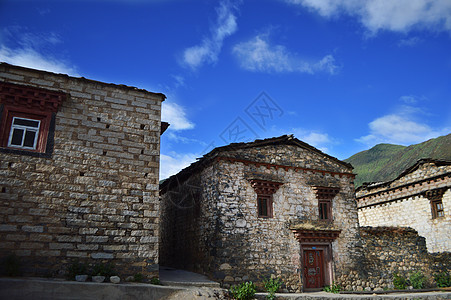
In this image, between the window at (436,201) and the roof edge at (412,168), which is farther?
the roof edge at (412,168)

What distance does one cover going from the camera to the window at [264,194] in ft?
46.4

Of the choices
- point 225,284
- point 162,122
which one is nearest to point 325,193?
point 225,284

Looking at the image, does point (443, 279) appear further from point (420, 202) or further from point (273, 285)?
point (273, 285)

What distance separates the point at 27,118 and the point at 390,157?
3032 inches

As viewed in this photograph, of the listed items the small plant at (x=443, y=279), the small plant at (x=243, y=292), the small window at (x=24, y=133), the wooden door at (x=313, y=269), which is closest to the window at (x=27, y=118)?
the small window at (x=24, y=133)

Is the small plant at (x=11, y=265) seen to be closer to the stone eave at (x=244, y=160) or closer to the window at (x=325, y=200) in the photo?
the stone eave at (x=244, y=160)

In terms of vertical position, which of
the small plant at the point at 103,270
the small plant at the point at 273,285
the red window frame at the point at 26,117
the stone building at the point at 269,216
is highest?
the red window frame at the point at 26,117

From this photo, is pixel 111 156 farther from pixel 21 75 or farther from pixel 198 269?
pixel 198 269

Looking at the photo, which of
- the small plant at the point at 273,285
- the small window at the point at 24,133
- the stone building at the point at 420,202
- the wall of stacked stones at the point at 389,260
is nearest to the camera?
the small window at the point at 24,133

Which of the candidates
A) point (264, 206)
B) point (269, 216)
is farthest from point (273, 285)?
point (264, 206)

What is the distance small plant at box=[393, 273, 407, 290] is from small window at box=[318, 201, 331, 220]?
176 inches

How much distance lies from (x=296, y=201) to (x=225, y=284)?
485 centimetres

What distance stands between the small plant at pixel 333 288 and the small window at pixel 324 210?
2.88m

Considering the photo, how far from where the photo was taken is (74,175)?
10.0m
